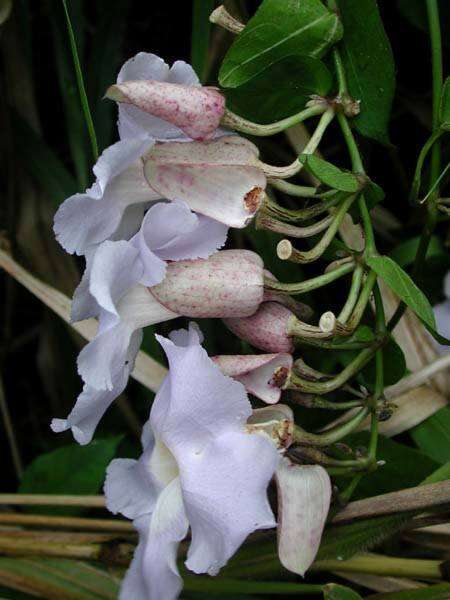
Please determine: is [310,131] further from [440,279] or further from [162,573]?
[162,573]

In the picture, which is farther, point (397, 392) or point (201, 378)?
point (397, 392)

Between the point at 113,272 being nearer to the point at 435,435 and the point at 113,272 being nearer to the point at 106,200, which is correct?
the point at 106,200

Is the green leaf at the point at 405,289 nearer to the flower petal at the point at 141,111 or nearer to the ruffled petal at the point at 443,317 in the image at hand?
the flower petal at the point at 141,111

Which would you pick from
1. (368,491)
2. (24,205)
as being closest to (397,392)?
(368,491)

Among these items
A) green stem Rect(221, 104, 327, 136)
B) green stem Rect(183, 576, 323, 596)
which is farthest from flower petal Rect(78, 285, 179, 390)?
green stem Rect(183, 576, 323, 596)

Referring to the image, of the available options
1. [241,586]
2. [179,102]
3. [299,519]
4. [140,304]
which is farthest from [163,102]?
[241,586]
